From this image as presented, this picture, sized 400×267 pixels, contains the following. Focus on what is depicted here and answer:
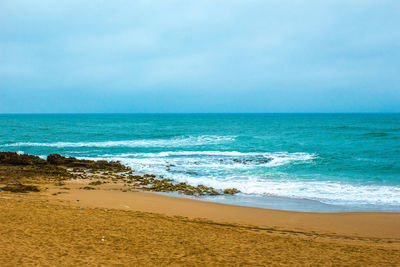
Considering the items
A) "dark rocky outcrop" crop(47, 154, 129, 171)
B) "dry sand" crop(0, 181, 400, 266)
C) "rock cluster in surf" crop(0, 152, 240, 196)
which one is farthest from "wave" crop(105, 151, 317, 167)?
"dry sand" crop(0, 181, 400, 266)

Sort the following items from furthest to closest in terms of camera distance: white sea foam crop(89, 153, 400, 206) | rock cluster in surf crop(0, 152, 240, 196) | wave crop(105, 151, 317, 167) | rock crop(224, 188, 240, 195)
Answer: wave crop(105, 151, 317, 167) < rock cluster in surf crop(0, 152, 240, 196) < rock crop(224, 188, 240, 195) < white sea foam crop(89, 153, 400, 206)

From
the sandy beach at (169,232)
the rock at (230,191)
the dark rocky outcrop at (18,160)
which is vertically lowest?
the rock at (230,191)

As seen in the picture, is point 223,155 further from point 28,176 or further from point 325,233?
point 325,233

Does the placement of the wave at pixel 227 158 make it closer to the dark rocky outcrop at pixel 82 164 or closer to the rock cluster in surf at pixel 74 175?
the dark rocky outcrop at pixel 82 164

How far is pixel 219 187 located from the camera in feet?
51.4

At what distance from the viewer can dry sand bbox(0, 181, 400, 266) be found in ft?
23.2

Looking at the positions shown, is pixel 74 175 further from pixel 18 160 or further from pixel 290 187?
pixel 290 187

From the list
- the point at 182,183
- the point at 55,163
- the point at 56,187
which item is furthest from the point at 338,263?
the point at 55,163

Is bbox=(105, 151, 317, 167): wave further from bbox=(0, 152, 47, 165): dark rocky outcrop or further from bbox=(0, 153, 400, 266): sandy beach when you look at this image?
bbox=(0, 153, 400, 266): sandy beach

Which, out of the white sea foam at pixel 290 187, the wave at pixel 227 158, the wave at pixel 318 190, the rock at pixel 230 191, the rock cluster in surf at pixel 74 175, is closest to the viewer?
the wave at pixel 318 190

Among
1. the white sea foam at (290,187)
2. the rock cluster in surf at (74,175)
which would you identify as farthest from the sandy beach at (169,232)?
the white sea foam at (290,187)

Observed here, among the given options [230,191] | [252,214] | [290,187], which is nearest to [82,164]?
[230,191]

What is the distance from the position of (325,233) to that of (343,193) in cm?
611

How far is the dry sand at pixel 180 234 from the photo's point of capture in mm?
7066
